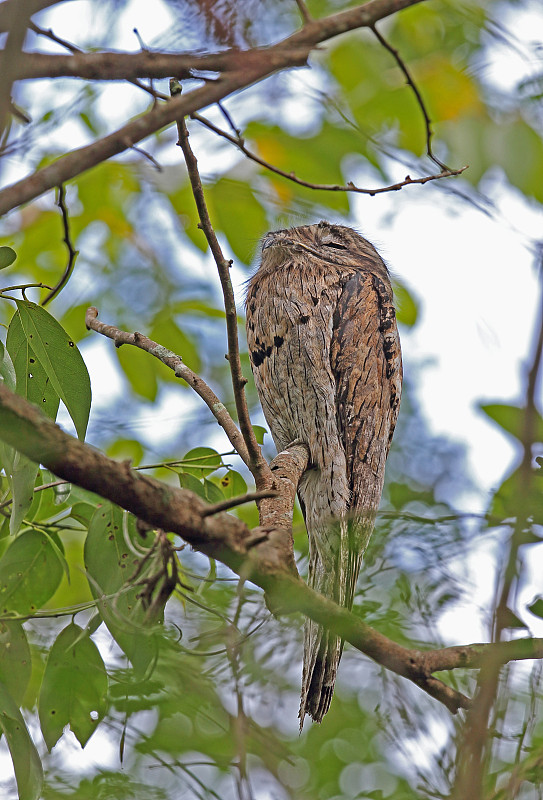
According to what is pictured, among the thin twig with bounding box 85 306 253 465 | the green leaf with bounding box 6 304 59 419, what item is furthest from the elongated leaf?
the thin twig with bounding box 85 306 253 465

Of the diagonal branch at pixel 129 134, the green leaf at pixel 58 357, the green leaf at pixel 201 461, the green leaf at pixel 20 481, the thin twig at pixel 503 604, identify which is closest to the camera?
the thin twig at pixel 503 604

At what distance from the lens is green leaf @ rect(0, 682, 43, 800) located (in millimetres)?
1610

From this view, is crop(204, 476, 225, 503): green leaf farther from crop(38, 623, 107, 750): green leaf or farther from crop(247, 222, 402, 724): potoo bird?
crop(247, 222, 402, 724): potoo bird

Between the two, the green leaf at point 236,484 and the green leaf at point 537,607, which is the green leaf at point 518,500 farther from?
the green leaf at point 236,484

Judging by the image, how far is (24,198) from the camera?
3.30ft

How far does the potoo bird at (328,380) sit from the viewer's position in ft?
9.09

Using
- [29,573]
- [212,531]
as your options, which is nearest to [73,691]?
[29,573]

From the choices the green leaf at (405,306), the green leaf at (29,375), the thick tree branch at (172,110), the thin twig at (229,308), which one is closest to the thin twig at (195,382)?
the thin twig at (229,308)

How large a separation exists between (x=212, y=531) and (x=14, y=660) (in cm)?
100

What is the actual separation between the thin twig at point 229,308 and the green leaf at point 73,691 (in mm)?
605

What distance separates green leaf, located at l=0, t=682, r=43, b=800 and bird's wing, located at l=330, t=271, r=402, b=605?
1.40 m

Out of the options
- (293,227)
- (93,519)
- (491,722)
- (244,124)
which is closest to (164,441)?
(293,227)

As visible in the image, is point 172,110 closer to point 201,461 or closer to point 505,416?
point 505,416

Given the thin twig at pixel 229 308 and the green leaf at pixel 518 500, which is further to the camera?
the thin twig at pixel 229 308
